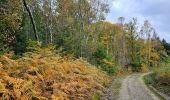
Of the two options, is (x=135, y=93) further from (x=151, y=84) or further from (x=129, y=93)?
(x=151, y=84)

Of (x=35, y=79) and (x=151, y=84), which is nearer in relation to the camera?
(x=35, y=79)

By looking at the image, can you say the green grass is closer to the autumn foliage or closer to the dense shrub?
the dense shrub

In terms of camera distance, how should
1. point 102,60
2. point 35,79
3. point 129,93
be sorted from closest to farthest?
1. point 35,79
2. point 129,93
3. point 102,60

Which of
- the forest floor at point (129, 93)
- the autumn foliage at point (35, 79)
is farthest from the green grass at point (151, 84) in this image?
the autumn foliage at point (35, 79)

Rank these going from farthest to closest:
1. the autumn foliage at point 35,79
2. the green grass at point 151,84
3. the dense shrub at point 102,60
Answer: the dense shrub at point 102,60 → the green grass at point 151,84 → the autumn foliage at point 35,79

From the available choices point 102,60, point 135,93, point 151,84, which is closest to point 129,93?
point 135,93

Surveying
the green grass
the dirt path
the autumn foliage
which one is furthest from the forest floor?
the autumn foliage

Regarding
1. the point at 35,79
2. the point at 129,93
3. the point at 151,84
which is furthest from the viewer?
the point at 151,84

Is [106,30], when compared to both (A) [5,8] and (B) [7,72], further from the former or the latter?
(B) [7,72]

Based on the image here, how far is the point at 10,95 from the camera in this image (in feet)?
35.8

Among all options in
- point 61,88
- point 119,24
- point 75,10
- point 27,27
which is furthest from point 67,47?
point 119,24

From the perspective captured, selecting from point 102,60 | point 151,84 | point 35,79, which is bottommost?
point 151,84

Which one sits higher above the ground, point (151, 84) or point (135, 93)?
point (135, 93)

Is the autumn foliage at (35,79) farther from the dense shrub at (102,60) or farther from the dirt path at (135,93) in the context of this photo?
the dense shrub at (102,60)
